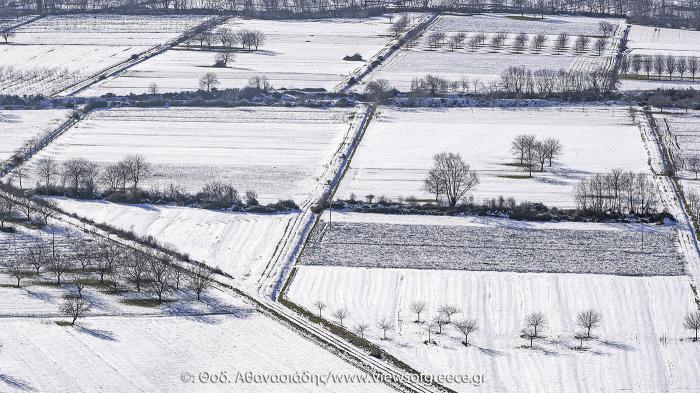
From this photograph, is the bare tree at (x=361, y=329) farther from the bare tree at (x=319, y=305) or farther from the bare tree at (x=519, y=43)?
the bare tree at (x=519, y=43)

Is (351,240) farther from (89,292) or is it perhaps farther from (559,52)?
(559,52)

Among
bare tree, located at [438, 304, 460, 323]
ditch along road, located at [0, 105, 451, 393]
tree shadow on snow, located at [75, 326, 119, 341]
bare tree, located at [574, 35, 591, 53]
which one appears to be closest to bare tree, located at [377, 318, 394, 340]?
ditch along road, located at [0, 105, 451, 393]

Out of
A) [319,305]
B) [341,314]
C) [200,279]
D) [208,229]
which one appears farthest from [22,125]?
[341,314]

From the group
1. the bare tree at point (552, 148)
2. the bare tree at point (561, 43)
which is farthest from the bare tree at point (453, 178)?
the bare tree at point (561, 43)

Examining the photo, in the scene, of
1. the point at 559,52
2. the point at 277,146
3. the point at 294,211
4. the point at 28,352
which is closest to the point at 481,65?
the point at 559,52

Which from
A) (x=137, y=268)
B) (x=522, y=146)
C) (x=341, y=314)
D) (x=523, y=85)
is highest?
(x=523, y=85)

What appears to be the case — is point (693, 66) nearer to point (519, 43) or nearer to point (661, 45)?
point (661, 45)
